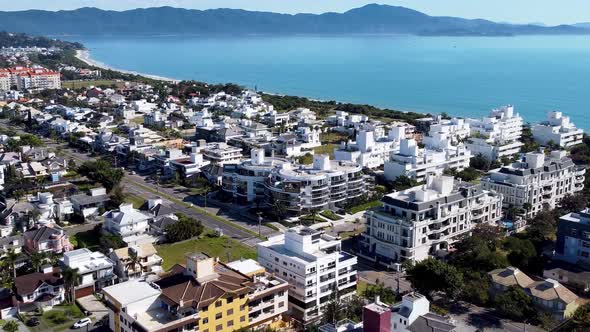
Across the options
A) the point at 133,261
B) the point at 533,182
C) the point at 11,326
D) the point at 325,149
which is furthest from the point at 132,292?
the point at 325,149

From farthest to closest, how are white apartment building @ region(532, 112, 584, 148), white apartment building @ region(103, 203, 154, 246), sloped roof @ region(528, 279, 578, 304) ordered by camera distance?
white apartment building @ region(532, 112, 584, 148) < white apartment building @ region(103, 203, 154, 246) < sloped roof @ region(528, 279, 578, 304)

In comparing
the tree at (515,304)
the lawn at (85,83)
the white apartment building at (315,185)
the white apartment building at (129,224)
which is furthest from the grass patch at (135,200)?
the lawn at (85,83)

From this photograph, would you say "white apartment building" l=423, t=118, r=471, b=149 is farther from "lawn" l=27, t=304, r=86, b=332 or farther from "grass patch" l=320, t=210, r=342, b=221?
"lawn" l=27, t=304, r=86, b=332

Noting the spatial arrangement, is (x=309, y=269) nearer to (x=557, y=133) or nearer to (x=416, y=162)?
(x=416, y=162)

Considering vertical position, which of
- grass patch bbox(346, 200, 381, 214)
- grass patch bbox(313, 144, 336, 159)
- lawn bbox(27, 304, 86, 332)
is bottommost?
lawn bbox(27, 304, 86, 332)

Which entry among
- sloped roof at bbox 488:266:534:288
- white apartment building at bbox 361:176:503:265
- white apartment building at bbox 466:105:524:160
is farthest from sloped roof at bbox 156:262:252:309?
white apartment building at bbox 466:105:524:160

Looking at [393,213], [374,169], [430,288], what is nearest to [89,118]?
[374,169]
